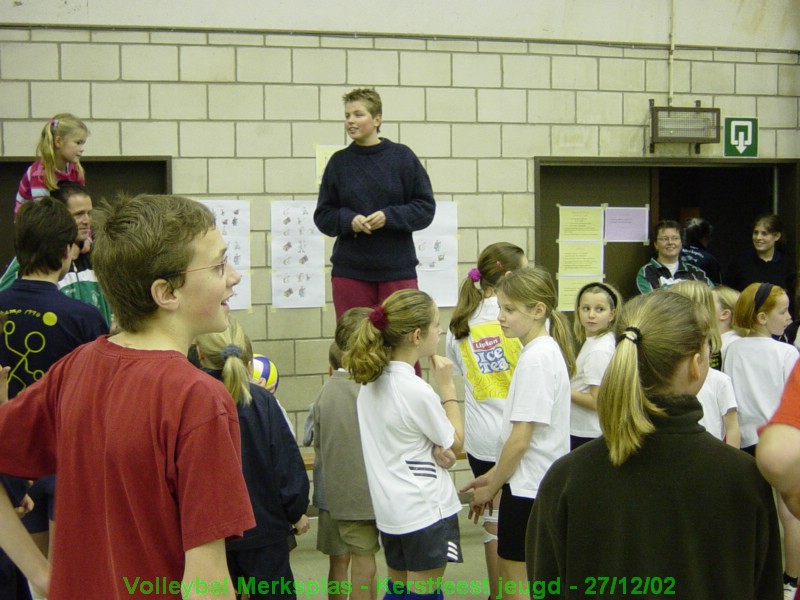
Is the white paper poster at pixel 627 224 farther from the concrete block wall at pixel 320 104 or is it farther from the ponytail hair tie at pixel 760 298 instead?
the ponytail hair tie at pixel 760 298

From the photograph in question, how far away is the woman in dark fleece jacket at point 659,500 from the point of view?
1970mm

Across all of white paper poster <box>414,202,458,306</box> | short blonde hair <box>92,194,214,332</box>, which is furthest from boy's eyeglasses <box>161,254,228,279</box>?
white paper poster <box>414,202,458,306</box>

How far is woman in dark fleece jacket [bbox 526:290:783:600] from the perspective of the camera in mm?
1970

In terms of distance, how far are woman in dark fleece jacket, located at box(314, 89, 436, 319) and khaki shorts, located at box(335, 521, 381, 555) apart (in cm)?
147

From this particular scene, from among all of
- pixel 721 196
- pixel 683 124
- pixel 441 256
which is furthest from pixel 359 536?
pixel 721 196

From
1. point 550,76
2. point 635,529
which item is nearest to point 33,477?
point 635,529

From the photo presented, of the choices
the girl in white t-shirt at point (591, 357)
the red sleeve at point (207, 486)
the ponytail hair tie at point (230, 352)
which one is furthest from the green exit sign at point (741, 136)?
the red sleeve at point (207, 486)

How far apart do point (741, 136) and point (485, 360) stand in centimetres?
409

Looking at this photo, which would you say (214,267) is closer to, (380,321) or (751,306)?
(380,321)

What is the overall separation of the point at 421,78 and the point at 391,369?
363 cm

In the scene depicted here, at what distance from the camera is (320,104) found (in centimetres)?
646

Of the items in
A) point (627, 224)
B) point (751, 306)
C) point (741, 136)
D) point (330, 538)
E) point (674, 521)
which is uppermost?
point (741, 136)

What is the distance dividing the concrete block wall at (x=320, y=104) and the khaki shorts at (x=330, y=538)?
90.9 inches

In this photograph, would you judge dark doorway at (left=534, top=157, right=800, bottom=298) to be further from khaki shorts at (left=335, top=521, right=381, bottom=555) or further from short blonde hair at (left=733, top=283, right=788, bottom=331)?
khaki shorts at (left=335, top=521, right=381, bottom=555)
